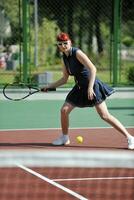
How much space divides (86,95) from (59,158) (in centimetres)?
425

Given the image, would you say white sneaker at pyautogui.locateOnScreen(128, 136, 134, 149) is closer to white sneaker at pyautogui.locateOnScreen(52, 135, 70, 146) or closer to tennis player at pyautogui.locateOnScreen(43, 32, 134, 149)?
tennis player at pyautogui.locateOnScreen(43, 32, 134, 149)

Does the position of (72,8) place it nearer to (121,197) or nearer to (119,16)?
(119,16)

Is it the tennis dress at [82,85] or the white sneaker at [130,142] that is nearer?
the tennis dress at [82,85]

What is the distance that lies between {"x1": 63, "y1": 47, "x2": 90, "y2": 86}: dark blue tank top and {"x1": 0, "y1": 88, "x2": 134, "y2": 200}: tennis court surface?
2.77 ft

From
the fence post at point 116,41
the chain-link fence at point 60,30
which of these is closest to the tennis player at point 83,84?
the chain-link fence at point 60,30

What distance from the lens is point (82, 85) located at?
27.3 feet

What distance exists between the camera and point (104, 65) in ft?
64.5

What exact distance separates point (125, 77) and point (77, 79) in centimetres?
853

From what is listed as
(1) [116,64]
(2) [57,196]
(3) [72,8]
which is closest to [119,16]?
(1) [116,64]

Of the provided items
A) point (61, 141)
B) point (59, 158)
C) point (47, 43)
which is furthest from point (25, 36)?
point (47, 43)

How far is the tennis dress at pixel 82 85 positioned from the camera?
820 cm

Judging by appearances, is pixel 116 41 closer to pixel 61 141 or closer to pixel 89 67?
pixel 61 141

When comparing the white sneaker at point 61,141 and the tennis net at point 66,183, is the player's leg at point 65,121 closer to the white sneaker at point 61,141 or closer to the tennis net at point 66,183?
the white sneaker at point 61,141

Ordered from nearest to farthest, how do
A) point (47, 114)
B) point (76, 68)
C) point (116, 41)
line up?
point (76, 68) < point (47, 114) < point (116, 41)
